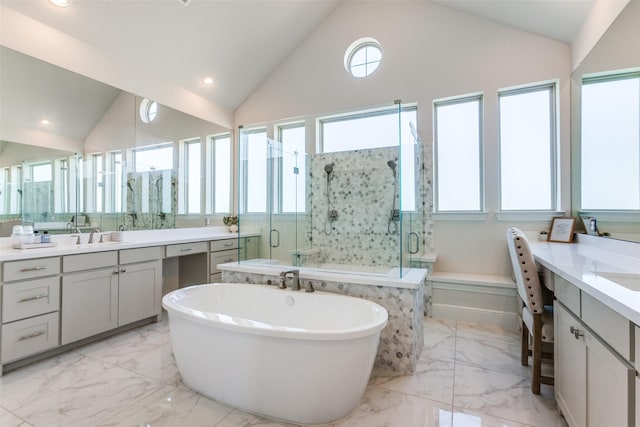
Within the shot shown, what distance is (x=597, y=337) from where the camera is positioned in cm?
117

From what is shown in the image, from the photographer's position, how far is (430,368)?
7.17ft

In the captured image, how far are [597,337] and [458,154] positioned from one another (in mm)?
2717

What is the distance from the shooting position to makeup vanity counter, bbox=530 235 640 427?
3.10 ft

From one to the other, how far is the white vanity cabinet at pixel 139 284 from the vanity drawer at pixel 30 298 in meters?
0.49

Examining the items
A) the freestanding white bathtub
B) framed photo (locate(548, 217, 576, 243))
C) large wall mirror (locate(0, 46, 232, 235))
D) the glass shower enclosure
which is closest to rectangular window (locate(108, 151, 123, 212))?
large wall mirror (locate(0, 46, 232, 235))

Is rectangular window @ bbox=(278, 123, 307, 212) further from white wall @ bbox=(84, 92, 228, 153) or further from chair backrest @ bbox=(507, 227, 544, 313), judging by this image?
chair backrest @ bbox=(507, 227, 544, 313)

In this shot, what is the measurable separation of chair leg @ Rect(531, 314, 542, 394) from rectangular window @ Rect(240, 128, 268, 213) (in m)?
2.69

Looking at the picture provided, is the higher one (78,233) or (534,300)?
(78,233)

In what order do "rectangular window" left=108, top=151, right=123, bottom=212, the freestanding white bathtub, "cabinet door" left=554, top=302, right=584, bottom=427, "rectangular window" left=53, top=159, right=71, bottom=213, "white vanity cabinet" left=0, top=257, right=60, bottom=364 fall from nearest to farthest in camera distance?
"cabinet door" left=554, top=302, right=584, bottom=427, the freestanding white bathtub, "white vanity cabinet" left=0, top=257, right=60, bottom=364, "rectangular window" left=53, top=159, right=71, bottom=213, "rectangular window" left=108, top=151, right=123, bottom=212

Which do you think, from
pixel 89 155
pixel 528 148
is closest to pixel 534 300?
pixel 528 148

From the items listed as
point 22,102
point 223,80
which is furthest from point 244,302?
point 223,80

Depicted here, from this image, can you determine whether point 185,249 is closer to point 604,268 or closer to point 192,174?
point 192,174

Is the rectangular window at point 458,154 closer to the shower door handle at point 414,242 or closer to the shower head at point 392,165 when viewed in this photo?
the shower door handle at point 414,242

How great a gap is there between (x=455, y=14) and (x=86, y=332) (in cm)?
493
